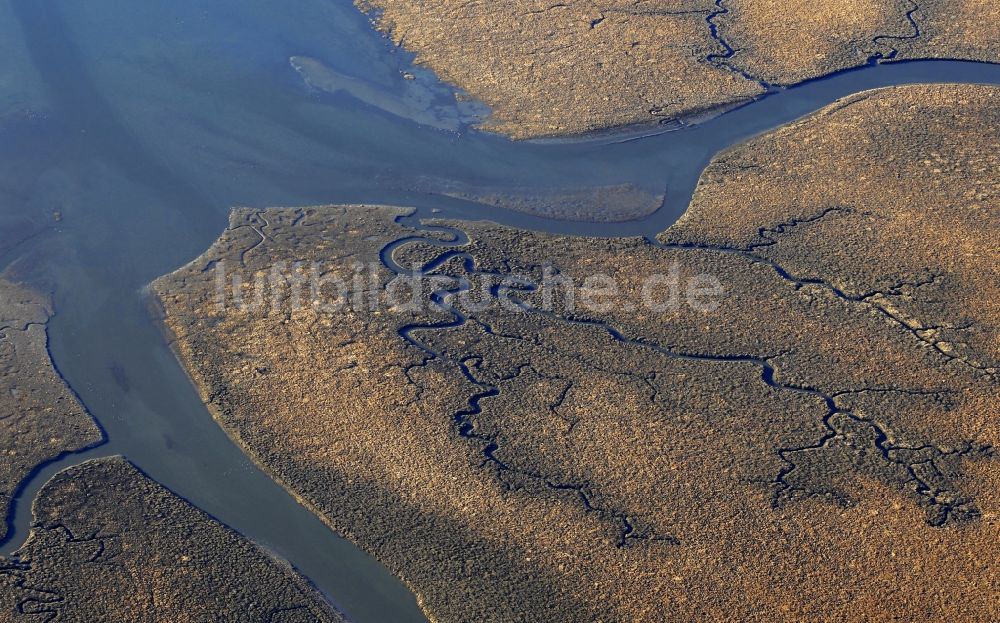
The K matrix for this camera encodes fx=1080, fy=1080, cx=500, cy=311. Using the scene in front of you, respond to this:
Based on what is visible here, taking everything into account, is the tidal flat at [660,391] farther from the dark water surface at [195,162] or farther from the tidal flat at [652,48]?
the tidal flat at [652,48]

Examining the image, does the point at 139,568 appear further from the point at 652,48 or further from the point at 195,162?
the point at 652,48

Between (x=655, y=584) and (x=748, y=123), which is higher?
(x=748, y=123)

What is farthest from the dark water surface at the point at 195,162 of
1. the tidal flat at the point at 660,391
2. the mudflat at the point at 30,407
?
the tidal flat at the point at 660,391

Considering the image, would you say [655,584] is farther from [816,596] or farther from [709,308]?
[709,308]

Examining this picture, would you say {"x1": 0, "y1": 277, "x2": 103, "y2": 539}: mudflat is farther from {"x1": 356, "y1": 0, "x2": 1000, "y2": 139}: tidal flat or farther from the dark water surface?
{"x1": 356, "y1": 0, "x2": 1000, "y2": 139}: tidal flat

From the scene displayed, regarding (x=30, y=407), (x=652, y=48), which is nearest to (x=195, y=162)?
(x=30, y=407)

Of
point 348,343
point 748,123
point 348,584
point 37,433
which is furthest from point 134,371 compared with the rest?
point 748,123
